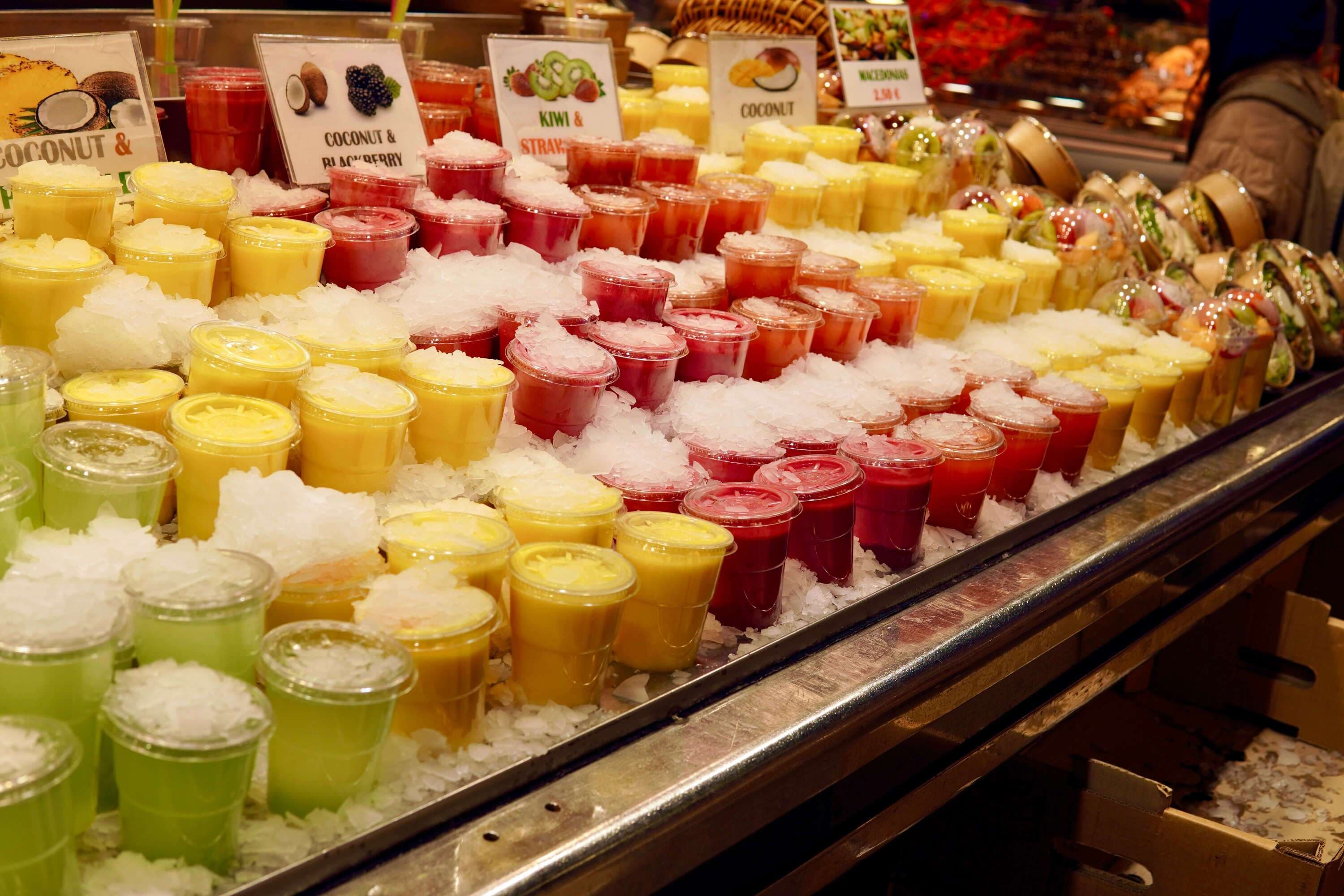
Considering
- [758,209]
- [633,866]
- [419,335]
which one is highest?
[758,209]

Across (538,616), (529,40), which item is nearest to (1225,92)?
(529,40)

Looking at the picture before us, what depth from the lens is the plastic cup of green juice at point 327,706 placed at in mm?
1218

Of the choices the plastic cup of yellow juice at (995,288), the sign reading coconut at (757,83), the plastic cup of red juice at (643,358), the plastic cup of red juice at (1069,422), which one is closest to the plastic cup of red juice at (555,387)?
the plastic cup of red juice at (643,358)

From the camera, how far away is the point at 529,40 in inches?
111

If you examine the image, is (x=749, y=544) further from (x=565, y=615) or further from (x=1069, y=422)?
(x=1069, y=422)

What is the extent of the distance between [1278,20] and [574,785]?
5.33 metres

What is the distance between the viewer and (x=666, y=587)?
63.6 inches

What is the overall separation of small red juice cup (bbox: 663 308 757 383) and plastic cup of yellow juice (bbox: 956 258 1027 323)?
0.97 metres

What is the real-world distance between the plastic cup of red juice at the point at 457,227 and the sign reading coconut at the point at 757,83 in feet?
3.96

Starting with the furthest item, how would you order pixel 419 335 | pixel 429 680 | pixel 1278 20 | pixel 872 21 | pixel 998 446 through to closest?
1. pixel 1278 20
2. pixel 872 21
3. pixel 998 446
4. pixel 419 335
5. pixel 429 680

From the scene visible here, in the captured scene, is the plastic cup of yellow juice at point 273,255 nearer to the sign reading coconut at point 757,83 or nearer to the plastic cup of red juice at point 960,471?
the plastic cup of red juice at point 960,471

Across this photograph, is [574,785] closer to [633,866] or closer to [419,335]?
[633,866]

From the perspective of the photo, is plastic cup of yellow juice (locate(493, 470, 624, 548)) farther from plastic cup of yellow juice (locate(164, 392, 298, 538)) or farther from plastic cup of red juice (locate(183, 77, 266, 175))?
plastic cup of red juice (locate(183, 77, 266, 175))

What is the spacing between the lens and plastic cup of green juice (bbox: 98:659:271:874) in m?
1.11
